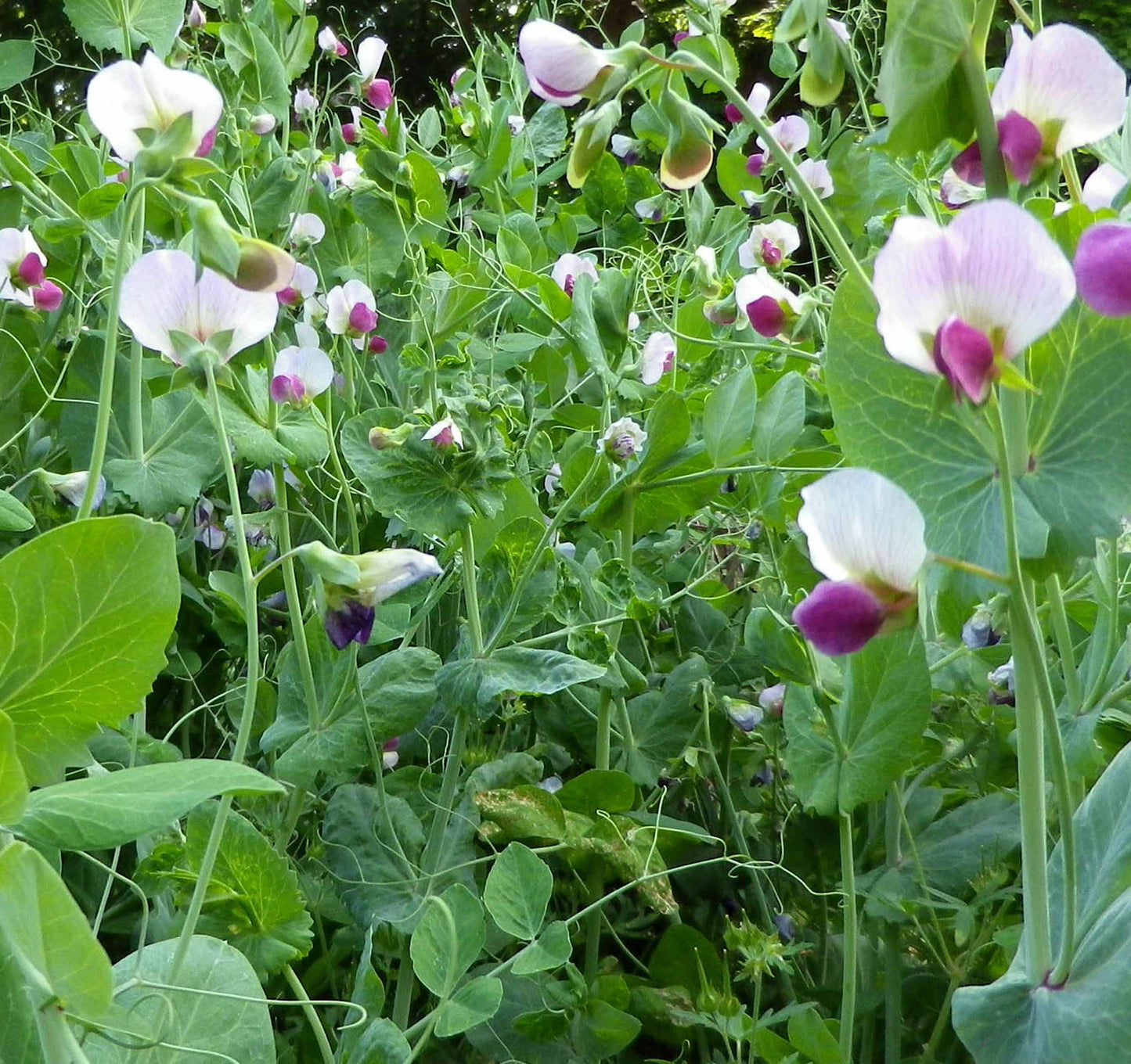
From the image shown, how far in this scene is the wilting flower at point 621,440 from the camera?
914mm

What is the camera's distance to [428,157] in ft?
4.77

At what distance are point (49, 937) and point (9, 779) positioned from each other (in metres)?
0.06

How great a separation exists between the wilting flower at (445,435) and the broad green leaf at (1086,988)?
436mm

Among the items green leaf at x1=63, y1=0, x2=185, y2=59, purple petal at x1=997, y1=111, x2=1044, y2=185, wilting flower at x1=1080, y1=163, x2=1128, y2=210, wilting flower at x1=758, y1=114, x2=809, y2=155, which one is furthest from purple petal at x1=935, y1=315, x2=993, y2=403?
wilting flower at x1=758, y1=114, x2=809, y2=155

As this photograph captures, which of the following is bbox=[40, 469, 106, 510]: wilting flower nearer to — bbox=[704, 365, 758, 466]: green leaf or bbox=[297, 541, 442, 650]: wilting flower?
bbox=[297, 541, 442, 650]: wilting flower

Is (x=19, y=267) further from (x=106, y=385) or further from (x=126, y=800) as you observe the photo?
(x=126, y=800)

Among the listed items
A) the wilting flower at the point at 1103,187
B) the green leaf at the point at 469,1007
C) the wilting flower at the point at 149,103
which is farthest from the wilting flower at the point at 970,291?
the green leaf at the point at 469,1007

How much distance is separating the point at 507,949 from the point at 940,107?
70 cm

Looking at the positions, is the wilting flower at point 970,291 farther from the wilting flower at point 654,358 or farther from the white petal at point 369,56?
the white petal at point 369,56

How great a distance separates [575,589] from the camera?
87cm

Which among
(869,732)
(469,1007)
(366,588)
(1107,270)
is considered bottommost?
(469,1007)

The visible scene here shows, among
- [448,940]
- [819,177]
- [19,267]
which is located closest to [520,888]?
[448,940]

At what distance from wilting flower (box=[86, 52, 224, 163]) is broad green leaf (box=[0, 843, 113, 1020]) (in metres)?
0.33

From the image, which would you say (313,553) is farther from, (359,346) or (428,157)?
Result: (428,157)
